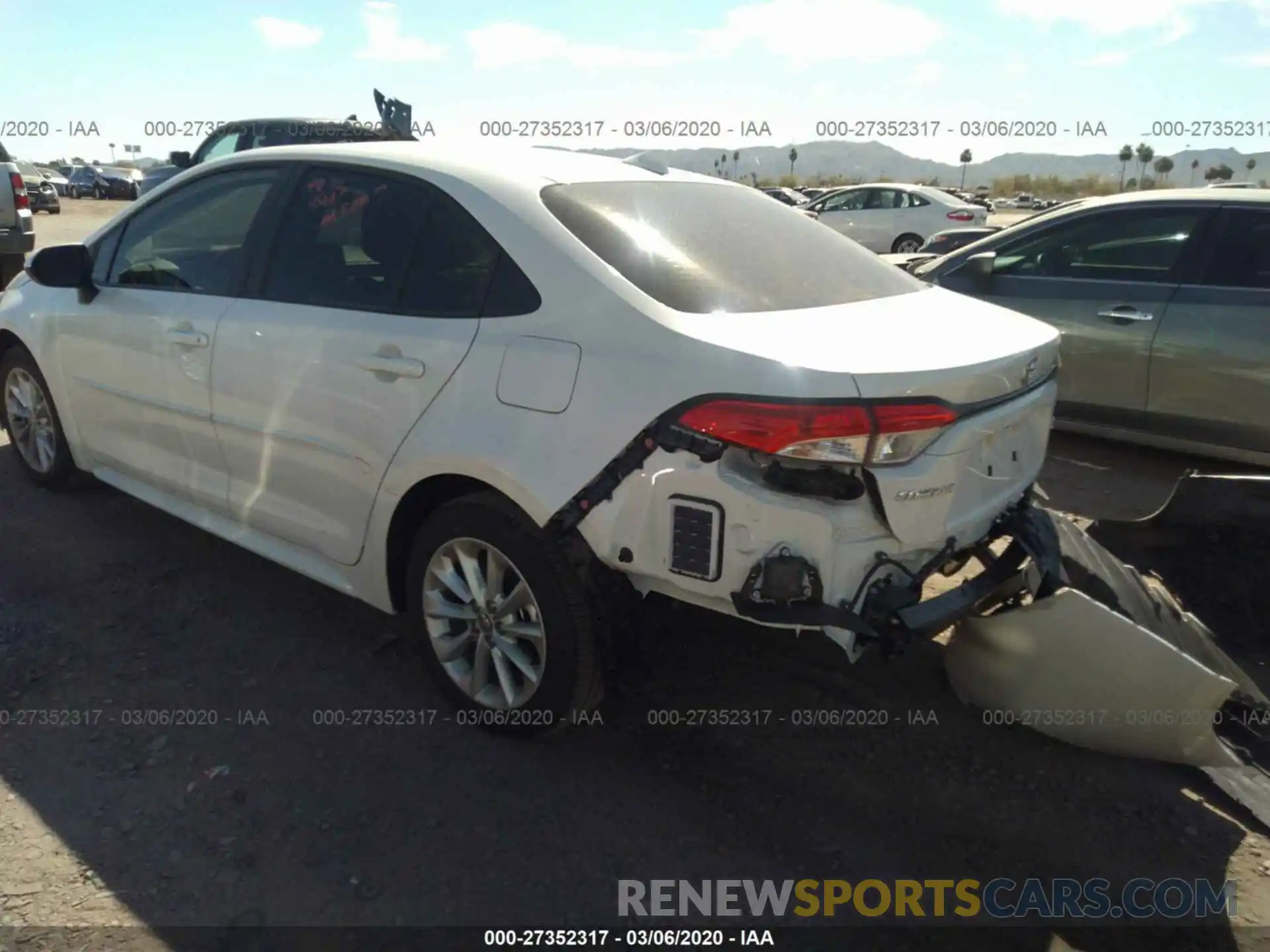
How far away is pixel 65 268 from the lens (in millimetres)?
4230

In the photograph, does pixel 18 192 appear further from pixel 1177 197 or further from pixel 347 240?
pixel 1177 197

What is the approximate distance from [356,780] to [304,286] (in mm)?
1665

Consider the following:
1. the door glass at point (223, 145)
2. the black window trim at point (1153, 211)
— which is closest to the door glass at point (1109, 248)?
the black window trim at point (1153, 211)

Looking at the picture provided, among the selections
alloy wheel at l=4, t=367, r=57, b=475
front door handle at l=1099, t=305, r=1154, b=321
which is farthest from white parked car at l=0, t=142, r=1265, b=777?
front door handle at l=1099, t=305, r=1154, b=321

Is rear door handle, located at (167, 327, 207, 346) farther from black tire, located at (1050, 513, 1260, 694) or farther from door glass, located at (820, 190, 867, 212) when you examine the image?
door glass, located at (820, 190, 867, 212)

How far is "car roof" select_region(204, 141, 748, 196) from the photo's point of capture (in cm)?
307

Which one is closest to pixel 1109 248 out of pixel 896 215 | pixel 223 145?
pixel 223 145

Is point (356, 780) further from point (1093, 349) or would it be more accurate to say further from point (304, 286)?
point (1093, 349)

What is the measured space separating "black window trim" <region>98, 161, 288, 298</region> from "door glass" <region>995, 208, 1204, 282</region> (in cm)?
431

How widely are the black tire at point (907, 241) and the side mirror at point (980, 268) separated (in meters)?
13.9

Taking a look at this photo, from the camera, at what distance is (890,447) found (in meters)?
2.42

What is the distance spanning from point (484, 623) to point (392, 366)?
0.83 metres

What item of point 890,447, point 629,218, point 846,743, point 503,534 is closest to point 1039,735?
point 846,743

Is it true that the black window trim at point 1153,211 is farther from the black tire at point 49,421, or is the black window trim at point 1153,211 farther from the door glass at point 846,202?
the door glass at point 846,202
